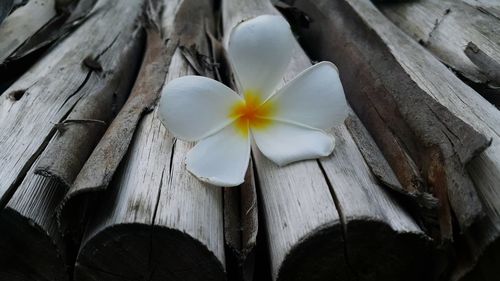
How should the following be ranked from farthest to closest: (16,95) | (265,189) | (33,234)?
(16,95), (265,189), (33,234)

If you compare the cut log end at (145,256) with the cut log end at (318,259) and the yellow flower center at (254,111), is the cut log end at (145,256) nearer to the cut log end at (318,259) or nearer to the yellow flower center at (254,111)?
the cut log end at (318,259)

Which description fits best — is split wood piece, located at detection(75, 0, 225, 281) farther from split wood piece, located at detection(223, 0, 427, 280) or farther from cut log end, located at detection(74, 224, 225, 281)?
split wood piece, located at detection(223, 0, 427, 280)

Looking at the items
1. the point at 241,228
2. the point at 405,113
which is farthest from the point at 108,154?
the point at 405,113

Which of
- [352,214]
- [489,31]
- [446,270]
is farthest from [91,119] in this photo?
[489,31]

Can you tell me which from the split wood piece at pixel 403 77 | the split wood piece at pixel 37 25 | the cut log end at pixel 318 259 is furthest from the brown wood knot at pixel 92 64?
the cut log end at pixel 318 259

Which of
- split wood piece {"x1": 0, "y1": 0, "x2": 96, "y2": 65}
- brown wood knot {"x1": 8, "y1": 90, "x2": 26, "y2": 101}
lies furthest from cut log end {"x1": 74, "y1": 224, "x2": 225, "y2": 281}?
split wood piece {"x1": 0, "y1": 0, "x2": 96, "y2": 65}

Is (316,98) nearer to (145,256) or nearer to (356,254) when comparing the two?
(356,254)

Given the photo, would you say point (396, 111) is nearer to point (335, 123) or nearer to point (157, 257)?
point (335, 123)
